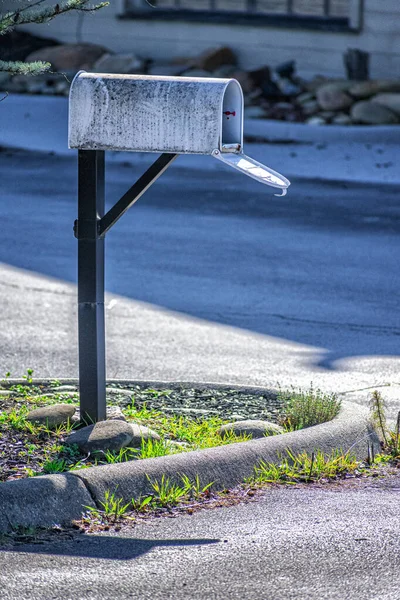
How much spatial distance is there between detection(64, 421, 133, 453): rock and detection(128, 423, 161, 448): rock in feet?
0.10

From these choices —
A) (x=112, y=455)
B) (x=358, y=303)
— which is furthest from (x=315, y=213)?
(x=112, y=455)

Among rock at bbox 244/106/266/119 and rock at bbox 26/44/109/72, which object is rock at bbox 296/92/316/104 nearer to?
rock at bbox 244/106/266/119

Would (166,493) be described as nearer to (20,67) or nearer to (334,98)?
(20,67)

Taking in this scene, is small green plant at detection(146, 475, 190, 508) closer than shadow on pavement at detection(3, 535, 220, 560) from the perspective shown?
No

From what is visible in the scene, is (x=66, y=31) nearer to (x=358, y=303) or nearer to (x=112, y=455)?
(x=358, y=303)

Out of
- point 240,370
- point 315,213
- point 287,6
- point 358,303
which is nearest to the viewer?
point 240,370

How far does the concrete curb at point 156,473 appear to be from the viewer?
4.63 metres

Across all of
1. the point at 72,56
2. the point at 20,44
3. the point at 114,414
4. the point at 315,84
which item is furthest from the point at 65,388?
the point at 20,44

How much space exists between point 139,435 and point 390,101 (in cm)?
1296

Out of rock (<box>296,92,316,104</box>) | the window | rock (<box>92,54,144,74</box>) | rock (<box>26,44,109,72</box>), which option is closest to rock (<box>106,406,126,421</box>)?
rock (<box>296,92,316,104</box>)

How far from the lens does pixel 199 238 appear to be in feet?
38.0

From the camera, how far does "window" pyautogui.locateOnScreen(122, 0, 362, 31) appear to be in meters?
19.6

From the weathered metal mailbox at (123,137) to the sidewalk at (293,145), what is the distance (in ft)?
32.8

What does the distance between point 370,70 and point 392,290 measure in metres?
10.2
